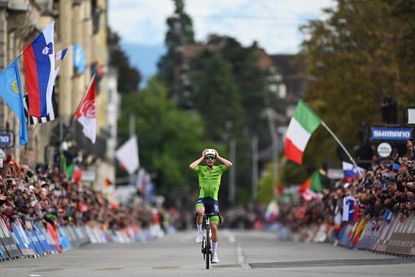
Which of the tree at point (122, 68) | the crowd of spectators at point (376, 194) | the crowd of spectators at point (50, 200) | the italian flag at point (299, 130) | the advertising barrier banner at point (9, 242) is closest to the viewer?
the advertising barrier banner at point (9, 242)

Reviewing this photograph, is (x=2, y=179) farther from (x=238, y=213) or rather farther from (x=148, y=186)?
(x=238, y=213)

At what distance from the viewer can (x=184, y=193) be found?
172m

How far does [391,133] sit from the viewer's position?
43.4m

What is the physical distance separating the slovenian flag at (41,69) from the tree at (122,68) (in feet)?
346

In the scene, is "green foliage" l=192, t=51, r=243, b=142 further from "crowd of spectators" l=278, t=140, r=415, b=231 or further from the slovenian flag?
the slovenian flag

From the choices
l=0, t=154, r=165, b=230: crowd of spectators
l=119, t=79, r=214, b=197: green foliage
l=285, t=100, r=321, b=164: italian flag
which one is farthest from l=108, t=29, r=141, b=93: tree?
l=285, t=100, r=321, b=164: italian flag

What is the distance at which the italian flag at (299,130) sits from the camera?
158ft

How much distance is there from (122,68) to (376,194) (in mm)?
119834

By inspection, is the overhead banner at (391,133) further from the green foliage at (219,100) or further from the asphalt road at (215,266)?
the green foliage at (219,100)

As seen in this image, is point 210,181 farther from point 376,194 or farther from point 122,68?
point 122,68

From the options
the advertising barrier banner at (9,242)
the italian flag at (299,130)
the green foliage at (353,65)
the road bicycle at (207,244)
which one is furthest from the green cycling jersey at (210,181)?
the green foliage at (353,65)

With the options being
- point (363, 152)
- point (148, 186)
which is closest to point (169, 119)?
point (148, 186)

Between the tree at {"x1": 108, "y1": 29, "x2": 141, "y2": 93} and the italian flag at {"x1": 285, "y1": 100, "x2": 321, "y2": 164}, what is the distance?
96240 mm

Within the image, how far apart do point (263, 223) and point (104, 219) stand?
96175 mm
